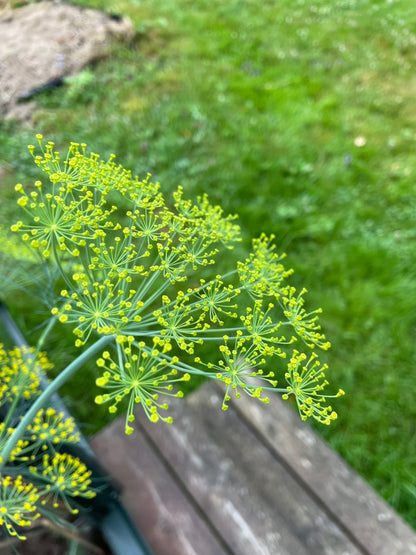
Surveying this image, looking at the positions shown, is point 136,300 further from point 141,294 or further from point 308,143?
point 308,143

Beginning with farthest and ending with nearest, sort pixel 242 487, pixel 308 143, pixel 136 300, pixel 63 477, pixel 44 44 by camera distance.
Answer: pixel 44 44 → pixel 308 143 → pixel 242 487 → pixel 63 477 → pixel 136 300

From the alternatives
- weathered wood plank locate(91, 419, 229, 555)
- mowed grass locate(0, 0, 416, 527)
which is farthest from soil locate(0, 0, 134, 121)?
weathered wood plank locate(91, 419, 229, 555)

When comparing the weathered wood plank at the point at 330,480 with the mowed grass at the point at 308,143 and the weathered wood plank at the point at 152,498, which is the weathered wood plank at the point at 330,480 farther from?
the mowed grass at the point at 308,143

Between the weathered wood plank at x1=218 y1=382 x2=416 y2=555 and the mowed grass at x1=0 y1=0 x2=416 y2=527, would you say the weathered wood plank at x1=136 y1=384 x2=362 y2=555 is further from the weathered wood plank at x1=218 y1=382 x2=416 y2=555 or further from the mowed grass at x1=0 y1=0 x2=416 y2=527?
the mowed grass at x1=0 y1=0 x2=416 y2=527

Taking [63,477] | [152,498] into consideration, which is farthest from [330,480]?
[63,477]

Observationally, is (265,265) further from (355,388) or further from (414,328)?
(414,328)

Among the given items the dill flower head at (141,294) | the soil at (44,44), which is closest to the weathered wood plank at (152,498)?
the dill flower head at (141,294)

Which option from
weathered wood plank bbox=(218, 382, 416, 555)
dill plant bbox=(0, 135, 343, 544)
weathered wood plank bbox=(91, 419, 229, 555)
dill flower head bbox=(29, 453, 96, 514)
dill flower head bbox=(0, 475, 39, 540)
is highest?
dill plant bbox=(0, 135, 343, 544)
